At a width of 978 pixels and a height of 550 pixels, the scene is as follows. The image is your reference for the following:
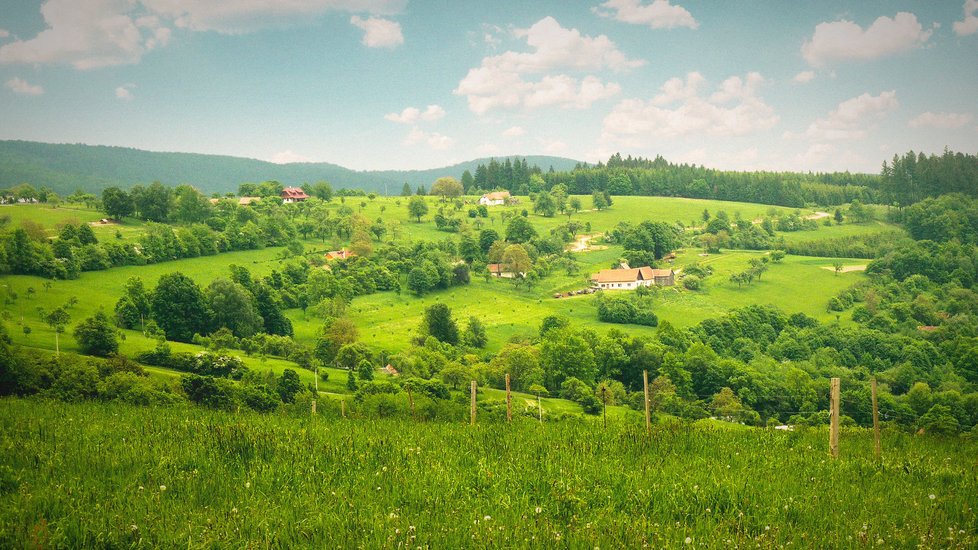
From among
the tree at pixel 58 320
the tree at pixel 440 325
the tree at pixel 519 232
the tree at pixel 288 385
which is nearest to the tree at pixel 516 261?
the tree at pixel 519 232

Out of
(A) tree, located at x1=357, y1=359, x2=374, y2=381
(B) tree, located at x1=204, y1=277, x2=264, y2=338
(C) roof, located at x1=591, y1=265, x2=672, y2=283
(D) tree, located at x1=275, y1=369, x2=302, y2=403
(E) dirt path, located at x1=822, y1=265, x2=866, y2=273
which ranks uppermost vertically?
(E) dirt path, located at x1=822, y1=265, x2=866, y2=273

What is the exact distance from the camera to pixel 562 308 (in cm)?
10525

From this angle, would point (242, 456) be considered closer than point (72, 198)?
Yes

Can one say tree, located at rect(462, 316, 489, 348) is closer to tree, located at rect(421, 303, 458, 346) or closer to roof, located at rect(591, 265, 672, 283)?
tree, located at rect(421, 303, 458, 346)

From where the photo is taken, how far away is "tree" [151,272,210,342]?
79.8 meters

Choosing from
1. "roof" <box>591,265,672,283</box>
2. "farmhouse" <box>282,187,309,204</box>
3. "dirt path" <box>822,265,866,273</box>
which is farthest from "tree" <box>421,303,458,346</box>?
"farmhouse" <box>282,187,309,204</box>

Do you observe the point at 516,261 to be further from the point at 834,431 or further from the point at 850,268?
the point at 834,431

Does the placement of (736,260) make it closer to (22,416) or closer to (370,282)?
(370,282)

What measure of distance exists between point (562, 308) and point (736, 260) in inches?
2026

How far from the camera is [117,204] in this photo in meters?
127

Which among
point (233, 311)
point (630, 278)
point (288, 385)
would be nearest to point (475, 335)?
point (233, 311)

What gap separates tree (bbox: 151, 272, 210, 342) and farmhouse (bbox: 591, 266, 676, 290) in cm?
7184

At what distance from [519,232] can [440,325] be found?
61.1m

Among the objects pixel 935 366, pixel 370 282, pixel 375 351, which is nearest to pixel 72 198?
pixel 370 282
